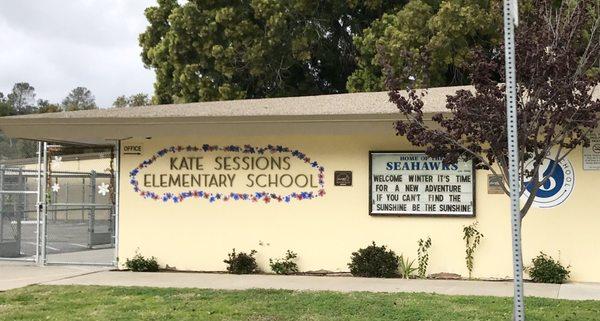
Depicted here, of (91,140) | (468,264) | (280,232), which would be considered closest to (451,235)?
(468,264)

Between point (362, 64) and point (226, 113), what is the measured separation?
455 inches

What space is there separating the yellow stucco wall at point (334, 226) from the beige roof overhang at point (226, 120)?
0.57 m

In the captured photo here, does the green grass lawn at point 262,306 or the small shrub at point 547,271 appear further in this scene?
the small shrub at point 547,271

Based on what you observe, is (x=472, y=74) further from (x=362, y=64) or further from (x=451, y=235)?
(x=362, y=64)

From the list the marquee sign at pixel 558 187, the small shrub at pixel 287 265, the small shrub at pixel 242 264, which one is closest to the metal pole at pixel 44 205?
the small shrub at pixel 242 264

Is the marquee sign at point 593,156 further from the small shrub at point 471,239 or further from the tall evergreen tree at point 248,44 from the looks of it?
the tall evergreen tree at point 248,44

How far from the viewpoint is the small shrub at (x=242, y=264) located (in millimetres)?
12617

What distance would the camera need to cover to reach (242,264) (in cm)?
1262

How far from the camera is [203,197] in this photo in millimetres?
13078

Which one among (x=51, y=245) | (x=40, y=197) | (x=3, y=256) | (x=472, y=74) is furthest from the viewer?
(x=51, y=245)

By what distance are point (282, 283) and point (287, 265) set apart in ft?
3.84

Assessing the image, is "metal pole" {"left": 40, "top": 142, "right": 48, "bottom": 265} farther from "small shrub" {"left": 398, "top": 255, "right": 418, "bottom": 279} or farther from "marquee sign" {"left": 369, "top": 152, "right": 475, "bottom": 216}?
"small shrub" {"left": 398, "top": 255, "right": 418, "bottom": 279}

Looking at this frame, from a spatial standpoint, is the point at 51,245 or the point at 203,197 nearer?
the point at 203,197

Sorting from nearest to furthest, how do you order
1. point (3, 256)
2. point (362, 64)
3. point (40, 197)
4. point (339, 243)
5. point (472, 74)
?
point (472, 74), point (339, 243), point (40, 197), point (3, 256), point (362, 64)
